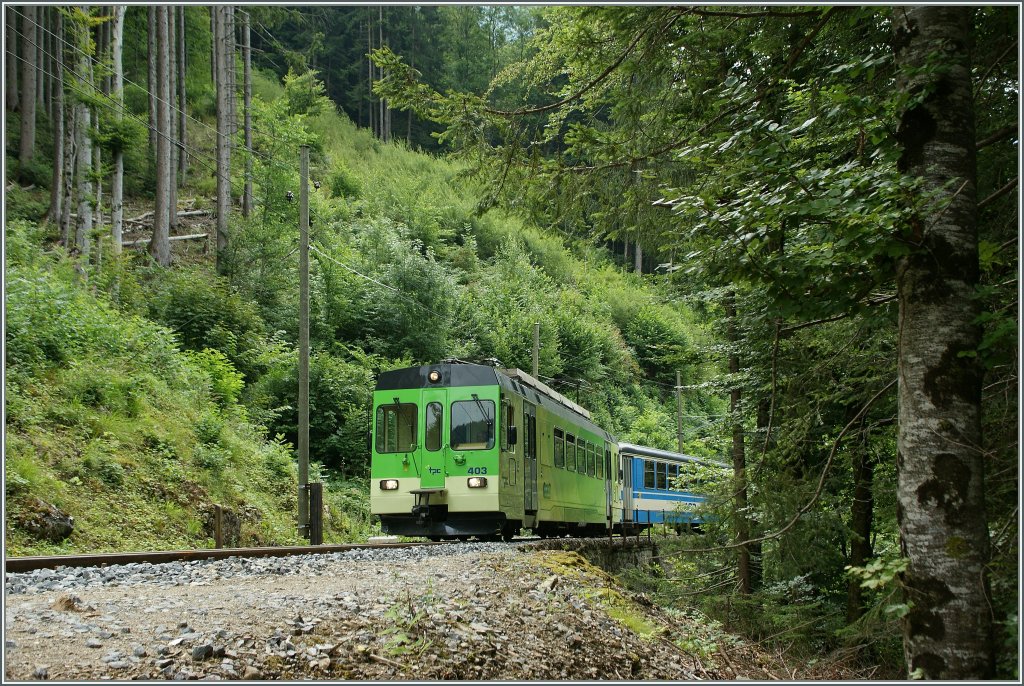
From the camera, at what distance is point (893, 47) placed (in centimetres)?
564

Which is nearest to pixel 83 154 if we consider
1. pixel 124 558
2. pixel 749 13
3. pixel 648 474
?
pixel 124 558

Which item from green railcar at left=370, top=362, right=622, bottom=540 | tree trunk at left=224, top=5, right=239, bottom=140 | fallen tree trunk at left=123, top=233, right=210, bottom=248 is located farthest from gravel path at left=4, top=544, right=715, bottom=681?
tree trunk at left=224, top=5, right=239, bottom=140

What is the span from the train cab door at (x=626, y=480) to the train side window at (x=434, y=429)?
473 inches

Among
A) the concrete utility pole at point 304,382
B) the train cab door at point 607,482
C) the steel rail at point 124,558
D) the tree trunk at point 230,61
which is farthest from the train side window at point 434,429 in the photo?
the tree trunk at point 230,61

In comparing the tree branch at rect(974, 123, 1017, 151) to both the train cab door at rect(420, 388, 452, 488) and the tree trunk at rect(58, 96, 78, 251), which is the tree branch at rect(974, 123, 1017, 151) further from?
the tree trunk at rect(58, 96, 78, 251)

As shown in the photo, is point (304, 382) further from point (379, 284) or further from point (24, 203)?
point (24, 203)

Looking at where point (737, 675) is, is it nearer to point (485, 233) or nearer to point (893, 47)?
point (893, 47)

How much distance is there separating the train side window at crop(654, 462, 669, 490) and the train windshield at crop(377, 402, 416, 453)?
16323 mm

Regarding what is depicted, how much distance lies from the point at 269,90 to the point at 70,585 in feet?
144

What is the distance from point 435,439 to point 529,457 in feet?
6.77

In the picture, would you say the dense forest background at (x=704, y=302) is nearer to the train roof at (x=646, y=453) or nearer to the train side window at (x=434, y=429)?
the train side window at (x=434, y=429)

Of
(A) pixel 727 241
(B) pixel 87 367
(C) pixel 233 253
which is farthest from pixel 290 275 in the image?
(A) pixel 727 241

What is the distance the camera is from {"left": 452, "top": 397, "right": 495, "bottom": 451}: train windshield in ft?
45.0

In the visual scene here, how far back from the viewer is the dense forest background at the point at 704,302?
17.0ft
